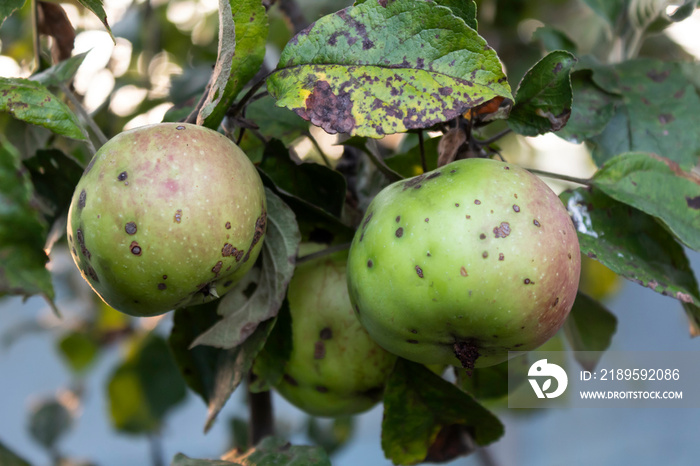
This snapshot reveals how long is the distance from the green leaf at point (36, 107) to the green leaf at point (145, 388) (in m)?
0.67

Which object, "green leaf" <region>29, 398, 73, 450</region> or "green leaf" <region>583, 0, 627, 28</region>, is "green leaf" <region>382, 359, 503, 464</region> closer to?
"green leaf" <region>583, 0, 627, 28</region>

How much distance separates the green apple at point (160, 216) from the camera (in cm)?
42

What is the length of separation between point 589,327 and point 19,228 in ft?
2.02

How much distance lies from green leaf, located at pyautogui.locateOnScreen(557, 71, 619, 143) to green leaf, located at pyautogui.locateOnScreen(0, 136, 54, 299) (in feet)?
1.69

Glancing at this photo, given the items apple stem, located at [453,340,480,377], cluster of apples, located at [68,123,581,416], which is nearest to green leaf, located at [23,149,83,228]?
cluster of apples, located at [68,123,581,416]

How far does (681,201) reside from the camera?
582mm

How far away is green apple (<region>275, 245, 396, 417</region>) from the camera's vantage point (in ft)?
2.00

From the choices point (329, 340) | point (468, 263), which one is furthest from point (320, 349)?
point (468, 263)

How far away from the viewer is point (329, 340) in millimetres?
615

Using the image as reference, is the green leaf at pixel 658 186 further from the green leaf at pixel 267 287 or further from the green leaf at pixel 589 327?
the green leaf at pixel 267 287

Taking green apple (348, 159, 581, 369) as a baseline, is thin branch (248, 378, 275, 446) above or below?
below

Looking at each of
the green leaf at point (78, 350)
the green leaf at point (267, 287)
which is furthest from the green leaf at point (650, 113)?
the green leaf at point (78, 350)

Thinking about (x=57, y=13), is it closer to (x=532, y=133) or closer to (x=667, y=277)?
(x=532, y=133)

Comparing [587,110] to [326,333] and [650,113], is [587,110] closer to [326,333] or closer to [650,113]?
[650,113]
